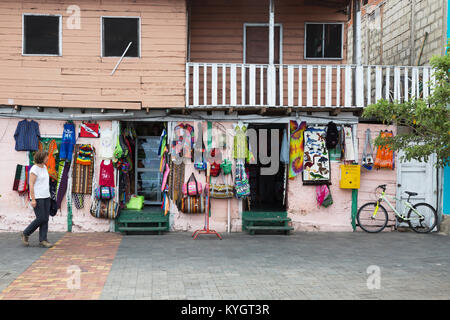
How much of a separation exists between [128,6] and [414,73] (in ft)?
23.9

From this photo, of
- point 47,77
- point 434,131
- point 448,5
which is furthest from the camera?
point 448,5

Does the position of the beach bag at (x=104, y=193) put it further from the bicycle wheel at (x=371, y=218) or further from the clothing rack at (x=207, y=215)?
the bicycle wheel at (x=371, y=218)

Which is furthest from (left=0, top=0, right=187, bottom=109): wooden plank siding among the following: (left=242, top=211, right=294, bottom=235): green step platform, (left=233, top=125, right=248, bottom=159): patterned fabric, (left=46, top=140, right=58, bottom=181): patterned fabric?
(left=242, top=211, right=294, bottom=235): green step platform

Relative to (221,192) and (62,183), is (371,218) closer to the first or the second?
(221,192)

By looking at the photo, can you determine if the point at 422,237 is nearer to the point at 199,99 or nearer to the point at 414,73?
the point at 414,73

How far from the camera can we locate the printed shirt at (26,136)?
1069 centimetres

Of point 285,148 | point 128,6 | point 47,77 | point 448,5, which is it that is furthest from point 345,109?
point 47,77

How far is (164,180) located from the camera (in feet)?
36.5

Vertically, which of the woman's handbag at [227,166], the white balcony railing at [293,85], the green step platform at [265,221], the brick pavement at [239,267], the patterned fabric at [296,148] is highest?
the white balcony railing at [293,85]

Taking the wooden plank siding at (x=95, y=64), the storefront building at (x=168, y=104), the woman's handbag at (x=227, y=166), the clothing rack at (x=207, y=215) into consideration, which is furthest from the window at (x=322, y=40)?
the clothing rack at (x=207, y=215)

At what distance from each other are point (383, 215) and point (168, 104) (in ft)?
20.0

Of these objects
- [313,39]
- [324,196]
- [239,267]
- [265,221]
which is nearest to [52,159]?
[265,221]

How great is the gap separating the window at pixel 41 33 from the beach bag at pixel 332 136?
6.89 metres

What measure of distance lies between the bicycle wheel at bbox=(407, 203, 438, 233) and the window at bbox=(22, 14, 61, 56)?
31.9 ft
